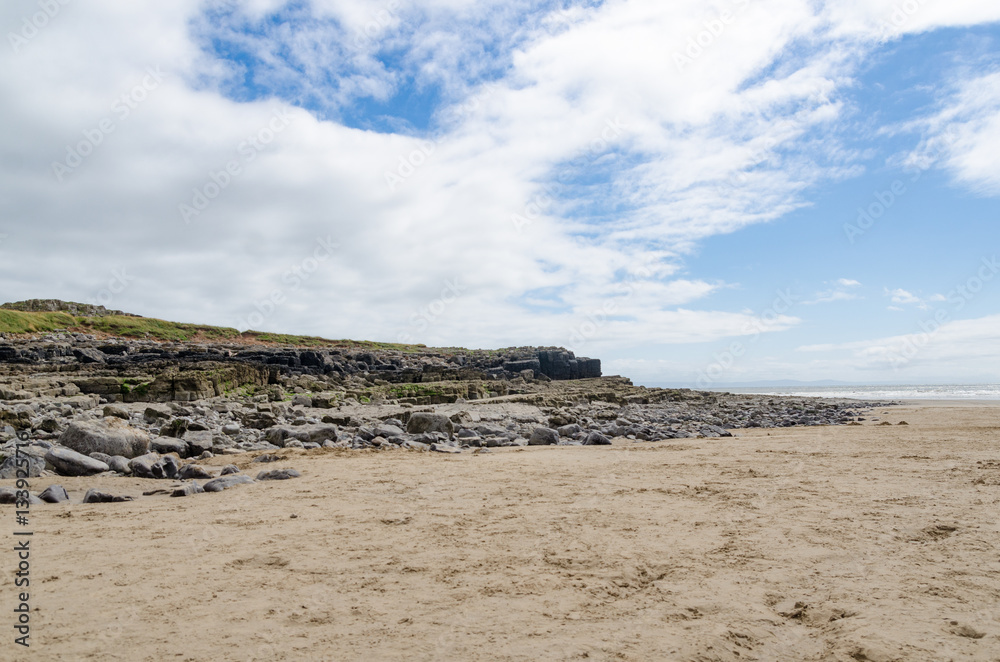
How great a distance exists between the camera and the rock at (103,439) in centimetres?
877

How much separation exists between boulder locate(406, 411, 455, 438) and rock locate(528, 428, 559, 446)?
86.5 inches

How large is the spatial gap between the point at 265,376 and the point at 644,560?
26.9 m

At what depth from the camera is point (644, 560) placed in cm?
435

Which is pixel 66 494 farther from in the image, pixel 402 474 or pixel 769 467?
pixel 769 467

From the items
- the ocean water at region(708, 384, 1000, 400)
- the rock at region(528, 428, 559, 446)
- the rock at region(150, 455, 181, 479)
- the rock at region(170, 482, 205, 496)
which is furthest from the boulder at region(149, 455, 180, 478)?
the ocean water at region(708, 384, 1000, 400)

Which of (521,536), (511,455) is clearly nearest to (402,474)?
(511,455)

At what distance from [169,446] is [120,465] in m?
1.53

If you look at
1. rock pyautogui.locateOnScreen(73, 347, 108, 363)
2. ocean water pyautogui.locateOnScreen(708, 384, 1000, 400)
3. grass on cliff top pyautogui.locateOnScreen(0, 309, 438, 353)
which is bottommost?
ocean water pyautogui.locateOnScreen(708, 384, 1000, 400)

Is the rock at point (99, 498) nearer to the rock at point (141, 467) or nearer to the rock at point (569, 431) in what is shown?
the rock at point (141, 467)

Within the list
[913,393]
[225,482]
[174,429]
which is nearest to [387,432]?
[174,429]

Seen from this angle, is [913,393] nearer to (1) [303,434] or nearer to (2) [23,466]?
(1) [303,434]

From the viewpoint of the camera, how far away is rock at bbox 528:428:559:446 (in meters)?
12.4

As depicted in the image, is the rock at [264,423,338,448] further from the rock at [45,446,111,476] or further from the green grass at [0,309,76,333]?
the green grass at [0,309,76,333]

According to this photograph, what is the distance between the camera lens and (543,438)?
1255 centimetres
